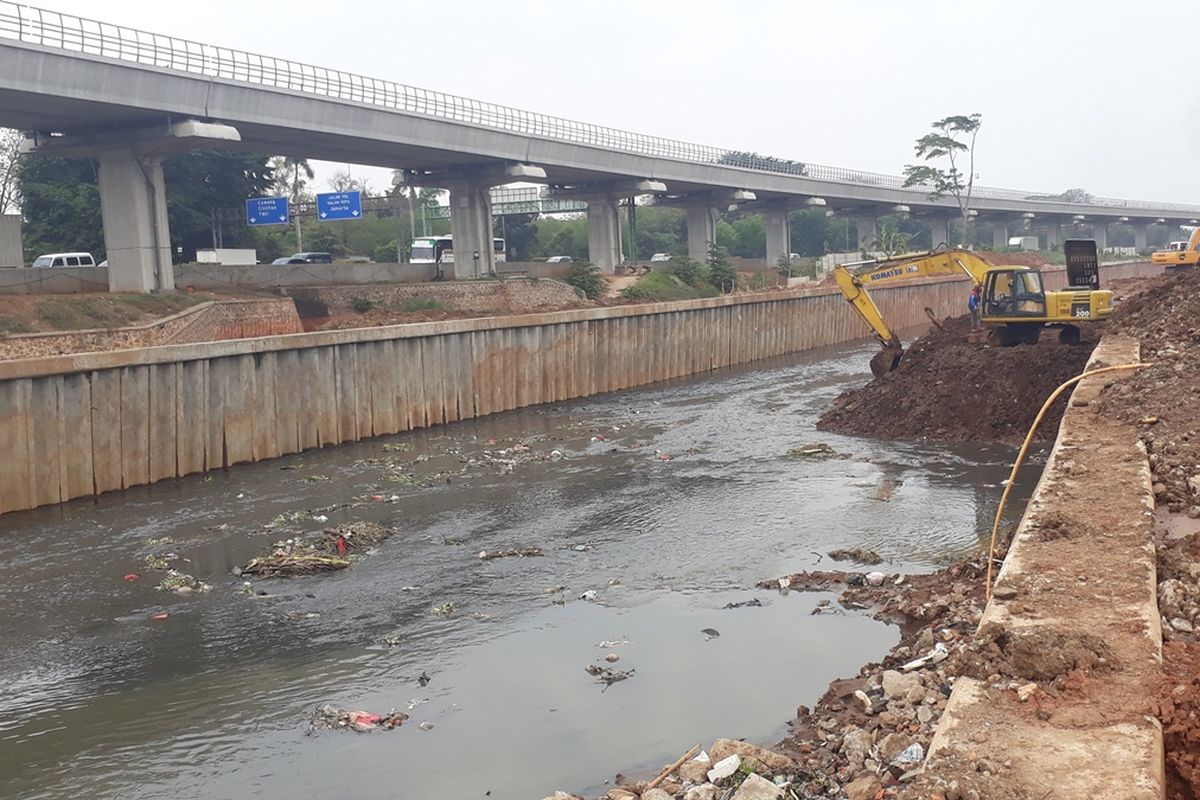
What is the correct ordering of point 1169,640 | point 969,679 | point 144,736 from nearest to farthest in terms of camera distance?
point 969,679
point 1169,640
point 144,736

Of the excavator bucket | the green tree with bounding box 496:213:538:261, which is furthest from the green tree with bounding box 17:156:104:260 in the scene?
the green tree with bounding box 496:213:538:261

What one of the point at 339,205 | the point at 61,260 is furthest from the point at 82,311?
the point at 339,205

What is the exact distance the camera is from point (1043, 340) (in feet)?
88.8

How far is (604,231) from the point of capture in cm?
5744

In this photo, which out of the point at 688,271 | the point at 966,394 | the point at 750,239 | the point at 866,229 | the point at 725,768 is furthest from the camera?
the point at 750,239

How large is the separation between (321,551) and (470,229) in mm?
33492

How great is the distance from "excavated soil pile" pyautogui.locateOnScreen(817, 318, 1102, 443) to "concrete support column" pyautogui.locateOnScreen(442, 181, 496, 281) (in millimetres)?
24128

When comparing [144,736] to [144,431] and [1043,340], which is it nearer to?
[144,431]

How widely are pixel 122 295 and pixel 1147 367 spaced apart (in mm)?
25506

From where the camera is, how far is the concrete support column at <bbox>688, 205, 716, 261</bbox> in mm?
66625

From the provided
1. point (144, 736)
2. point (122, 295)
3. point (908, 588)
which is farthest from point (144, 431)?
point (908, 588)

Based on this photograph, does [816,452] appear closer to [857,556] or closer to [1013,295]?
[1013,295]

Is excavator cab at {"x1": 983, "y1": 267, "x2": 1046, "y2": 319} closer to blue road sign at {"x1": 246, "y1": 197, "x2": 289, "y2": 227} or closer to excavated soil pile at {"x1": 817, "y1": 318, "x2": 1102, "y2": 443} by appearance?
excavated soil pile at {"x1": 817, "y1": 318, "x2": 1102, "y2": 443}

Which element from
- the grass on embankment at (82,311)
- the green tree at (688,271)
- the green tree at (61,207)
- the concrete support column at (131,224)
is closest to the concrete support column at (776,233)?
the green tree at (688,271)
